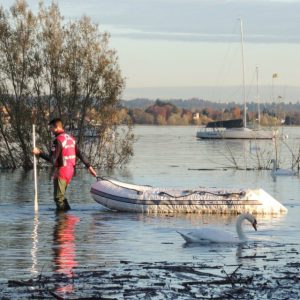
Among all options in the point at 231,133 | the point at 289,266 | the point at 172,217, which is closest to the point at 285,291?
the point at 289,266

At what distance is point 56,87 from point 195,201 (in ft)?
72.5

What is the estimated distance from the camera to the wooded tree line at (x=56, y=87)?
43.8m

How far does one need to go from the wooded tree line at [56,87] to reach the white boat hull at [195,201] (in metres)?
20.8

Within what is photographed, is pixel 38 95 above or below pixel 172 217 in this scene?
above

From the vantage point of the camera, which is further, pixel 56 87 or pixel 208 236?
pixel 56 87

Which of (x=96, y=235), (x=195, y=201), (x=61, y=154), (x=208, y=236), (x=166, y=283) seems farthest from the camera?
(x=195, y=201)

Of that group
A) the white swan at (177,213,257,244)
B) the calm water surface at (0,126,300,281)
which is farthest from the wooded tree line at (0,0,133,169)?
the white swan at (177,213,257,244)

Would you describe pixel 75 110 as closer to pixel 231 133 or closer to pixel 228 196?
pixel 228 196

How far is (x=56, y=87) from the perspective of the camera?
44500mm

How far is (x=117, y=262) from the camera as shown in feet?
47.9

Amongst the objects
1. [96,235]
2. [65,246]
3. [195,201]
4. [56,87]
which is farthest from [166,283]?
[56,87]

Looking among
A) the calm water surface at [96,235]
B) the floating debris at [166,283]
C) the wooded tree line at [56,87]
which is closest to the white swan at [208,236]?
the calm water surface at [96,235]

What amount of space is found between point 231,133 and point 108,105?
5531 cm

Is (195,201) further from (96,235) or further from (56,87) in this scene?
(56,87)
